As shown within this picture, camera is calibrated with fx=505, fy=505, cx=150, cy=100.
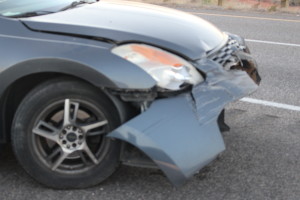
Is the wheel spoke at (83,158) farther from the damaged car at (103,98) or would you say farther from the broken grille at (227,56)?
the broken grille at (227,56)

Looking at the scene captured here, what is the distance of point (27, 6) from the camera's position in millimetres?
3824

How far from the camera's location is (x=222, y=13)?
13.6 meters

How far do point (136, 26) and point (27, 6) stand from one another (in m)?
0.91

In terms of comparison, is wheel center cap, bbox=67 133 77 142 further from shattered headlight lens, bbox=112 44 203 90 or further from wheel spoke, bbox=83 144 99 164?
shattered headlight lens, bbox=112 44 203 90

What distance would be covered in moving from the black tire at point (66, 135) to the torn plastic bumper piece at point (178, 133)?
244 mm

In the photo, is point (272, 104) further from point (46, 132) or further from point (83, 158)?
point (46, 132)

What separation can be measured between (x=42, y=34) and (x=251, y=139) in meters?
2.01

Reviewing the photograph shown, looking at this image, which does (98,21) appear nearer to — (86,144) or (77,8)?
(77,8)

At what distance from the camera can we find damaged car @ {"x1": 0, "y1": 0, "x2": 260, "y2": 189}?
3029mm

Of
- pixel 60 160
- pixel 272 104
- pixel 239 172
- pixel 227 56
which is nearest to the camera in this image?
pixel 60 160

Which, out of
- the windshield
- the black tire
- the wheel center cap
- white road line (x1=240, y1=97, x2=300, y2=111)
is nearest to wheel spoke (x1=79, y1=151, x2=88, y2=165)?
the black tire

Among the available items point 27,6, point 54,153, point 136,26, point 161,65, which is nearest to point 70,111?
point 54,153

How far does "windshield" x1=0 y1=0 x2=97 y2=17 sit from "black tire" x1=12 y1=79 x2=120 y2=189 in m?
0.72

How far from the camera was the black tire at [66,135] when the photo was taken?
3201mm
